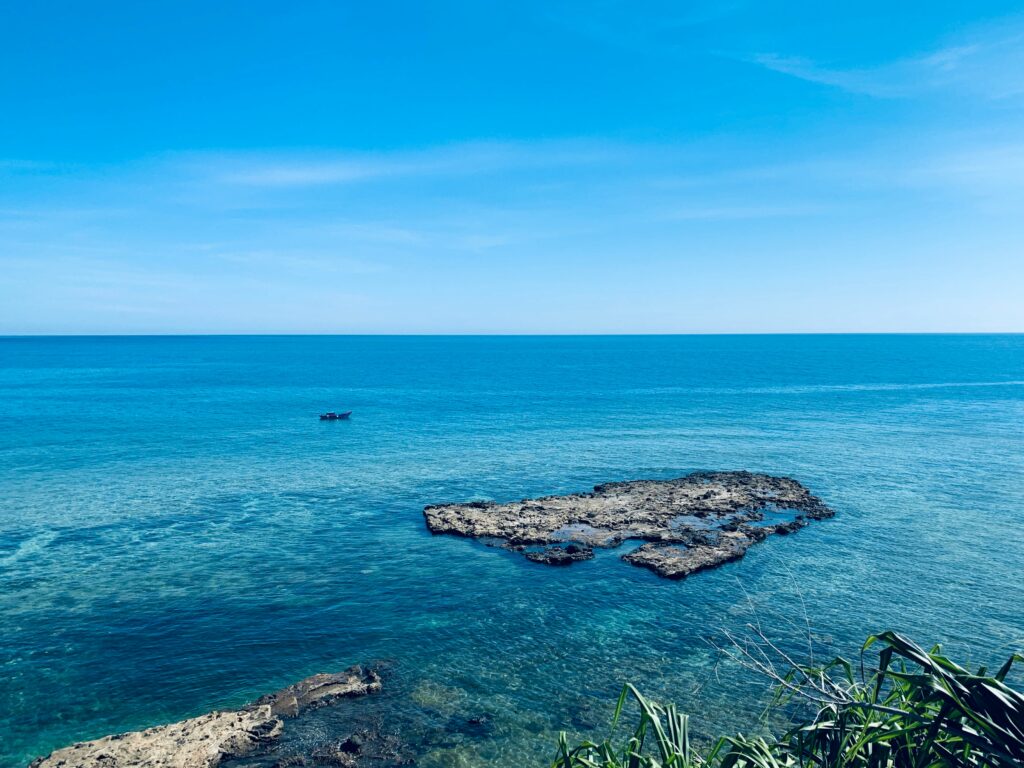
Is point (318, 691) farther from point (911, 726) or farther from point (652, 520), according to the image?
point (652, 520)

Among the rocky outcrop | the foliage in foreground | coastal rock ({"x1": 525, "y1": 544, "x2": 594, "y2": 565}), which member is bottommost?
the rocky outcrop

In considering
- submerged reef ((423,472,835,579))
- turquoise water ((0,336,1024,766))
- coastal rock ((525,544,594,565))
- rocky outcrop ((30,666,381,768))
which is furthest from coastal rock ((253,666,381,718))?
submerged reef ((423,472,835,579))

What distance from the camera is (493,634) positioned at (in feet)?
114

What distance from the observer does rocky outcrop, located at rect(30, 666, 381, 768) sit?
79.7 ft

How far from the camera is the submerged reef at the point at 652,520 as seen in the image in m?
45.8

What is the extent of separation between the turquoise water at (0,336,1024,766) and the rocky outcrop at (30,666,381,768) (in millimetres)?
1492

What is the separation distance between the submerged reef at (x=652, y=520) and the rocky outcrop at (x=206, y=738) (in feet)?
65.0

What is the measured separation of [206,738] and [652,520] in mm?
35643

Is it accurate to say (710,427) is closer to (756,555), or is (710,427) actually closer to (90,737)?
(756,555)

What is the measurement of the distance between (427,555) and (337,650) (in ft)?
44.0

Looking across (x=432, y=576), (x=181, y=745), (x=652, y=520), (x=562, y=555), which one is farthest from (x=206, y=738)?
(x=652, y=520)

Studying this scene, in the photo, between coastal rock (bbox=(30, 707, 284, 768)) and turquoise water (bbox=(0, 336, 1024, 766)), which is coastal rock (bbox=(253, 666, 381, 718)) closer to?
coastal rock (bbox=(30, 707, 284, 768))

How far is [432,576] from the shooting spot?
42.4 m

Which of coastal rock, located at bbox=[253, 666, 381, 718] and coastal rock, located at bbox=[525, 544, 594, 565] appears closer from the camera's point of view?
coastal rock, located at bbox=[253, 666, 381, 718]
